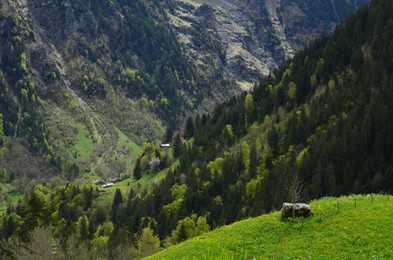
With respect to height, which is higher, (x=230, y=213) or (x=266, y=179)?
(x=266, y=179)

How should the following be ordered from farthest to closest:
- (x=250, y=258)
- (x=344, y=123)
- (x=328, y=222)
Result: (x=344, y=123)
(x=328, y=222)
(x=250, y=258)

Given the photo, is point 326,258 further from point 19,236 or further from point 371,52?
point 371,52

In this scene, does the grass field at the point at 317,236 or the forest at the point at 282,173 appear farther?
the forest at the point at 282,173

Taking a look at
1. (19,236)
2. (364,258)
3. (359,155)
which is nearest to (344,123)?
(359,155)

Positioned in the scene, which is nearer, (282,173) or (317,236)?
(317,236)

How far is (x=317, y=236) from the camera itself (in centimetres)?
4491

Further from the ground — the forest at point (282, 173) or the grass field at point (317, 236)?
the grass field at point (317, 236)

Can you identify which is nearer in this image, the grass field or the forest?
the grass field

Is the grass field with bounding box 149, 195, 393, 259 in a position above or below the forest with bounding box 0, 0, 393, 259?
above

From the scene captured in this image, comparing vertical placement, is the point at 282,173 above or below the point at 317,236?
below

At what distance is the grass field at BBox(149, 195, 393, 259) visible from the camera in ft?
136

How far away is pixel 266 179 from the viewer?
154375mm

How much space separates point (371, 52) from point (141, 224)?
112 metres

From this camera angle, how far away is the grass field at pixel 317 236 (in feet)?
136
